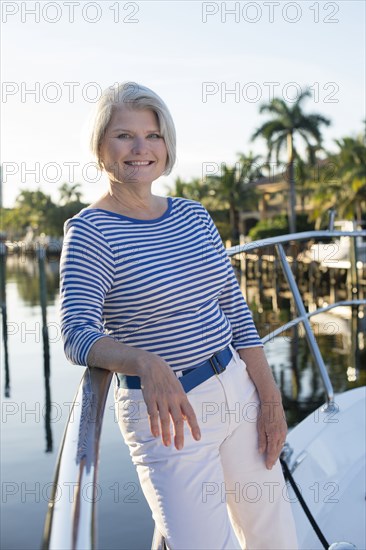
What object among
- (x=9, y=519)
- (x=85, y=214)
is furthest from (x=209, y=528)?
(x=9, y=519)

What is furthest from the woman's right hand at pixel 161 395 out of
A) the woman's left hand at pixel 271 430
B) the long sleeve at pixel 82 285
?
the woman's left hand at pixel 271 430

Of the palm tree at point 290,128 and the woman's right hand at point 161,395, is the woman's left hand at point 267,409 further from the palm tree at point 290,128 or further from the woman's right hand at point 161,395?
the palm tree at point 290,128

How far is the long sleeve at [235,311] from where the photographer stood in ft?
5.98

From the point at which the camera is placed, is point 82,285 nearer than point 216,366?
Yes

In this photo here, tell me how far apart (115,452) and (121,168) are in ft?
23.9

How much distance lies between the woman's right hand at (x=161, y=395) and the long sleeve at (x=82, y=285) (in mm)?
119

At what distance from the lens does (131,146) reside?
1671 mm

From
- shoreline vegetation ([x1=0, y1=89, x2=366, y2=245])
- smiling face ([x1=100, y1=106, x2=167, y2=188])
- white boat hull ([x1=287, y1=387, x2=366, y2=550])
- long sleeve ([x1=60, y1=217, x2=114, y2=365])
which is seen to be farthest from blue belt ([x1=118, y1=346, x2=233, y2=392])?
shoreline vegetation ([x1=0, y1=89, x2=366, y2=245])

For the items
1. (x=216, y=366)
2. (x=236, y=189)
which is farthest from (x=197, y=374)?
(x=236, y=189)

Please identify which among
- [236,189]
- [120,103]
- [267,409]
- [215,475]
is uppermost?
[236,189]

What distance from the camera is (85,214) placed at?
1.60 m

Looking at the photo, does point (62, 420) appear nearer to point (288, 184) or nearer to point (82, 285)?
point (82, 285)

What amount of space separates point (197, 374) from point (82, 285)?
12.9 inches

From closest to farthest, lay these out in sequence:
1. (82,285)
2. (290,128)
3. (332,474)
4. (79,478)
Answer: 1. (79,478)
2. (82,285)
3. (332,474)
4. (290,128)
